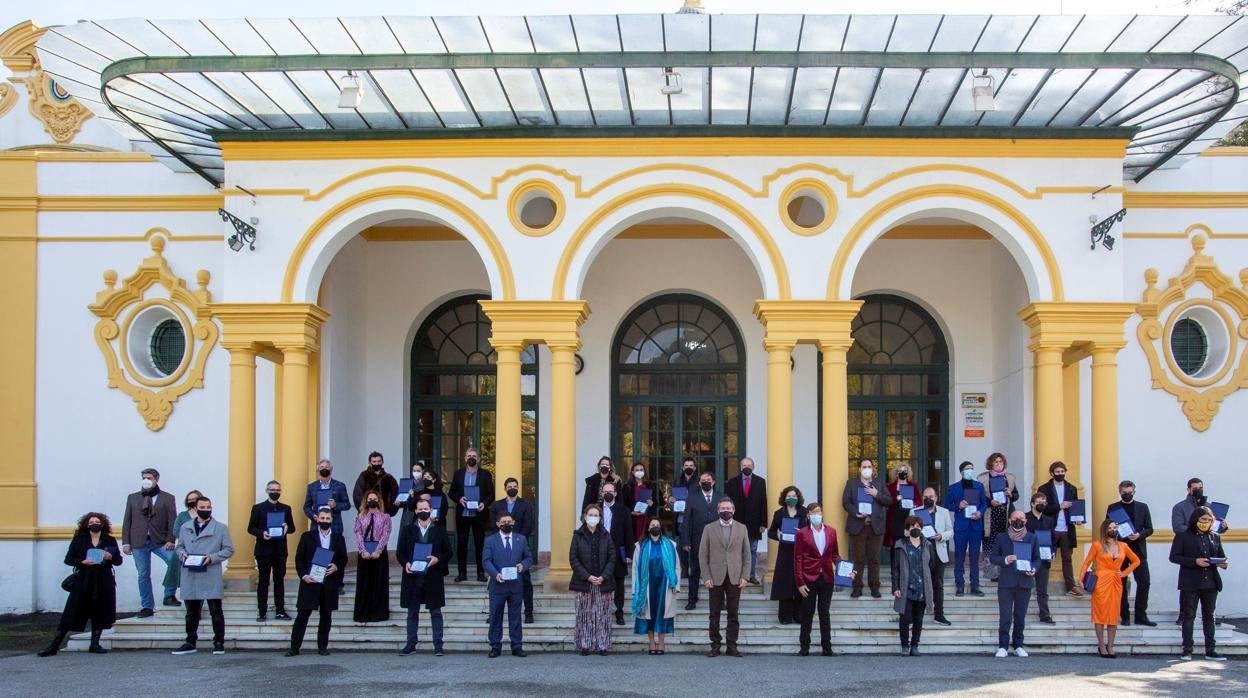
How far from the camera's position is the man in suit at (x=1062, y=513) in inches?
549

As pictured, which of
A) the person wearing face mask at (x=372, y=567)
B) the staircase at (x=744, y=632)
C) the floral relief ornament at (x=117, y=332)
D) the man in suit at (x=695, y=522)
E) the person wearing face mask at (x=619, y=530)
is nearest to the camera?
the staircase at (x=744, y=632)

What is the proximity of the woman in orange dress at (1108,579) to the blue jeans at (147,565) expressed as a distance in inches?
378

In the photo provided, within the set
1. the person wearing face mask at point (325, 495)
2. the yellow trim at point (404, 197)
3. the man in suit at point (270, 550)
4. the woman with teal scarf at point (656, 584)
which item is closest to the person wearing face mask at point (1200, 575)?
the woman with teal scarf at point (656, 584)

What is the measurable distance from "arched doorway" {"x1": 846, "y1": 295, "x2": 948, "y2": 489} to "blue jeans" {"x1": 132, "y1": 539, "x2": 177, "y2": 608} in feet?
28.4

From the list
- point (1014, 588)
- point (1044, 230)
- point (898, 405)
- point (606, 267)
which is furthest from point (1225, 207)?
point (606, 267)

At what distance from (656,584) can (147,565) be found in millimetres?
5736

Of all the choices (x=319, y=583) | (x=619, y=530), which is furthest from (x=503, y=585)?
(x=319, y=583)

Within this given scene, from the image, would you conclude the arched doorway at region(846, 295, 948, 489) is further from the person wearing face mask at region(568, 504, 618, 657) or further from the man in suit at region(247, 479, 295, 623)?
the man in suit at region(247, 479, 295, 623)

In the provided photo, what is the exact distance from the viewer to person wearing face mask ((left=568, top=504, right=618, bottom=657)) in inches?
504

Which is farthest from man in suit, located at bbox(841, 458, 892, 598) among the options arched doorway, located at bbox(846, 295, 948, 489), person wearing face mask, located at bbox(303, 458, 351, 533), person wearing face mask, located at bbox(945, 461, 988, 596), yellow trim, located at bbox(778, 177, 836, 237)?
person wearing face mask, located at bbox(303, 458, 351, 533)

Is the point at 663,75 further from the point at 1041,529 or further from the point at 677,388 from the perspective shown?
the point at 1041,529

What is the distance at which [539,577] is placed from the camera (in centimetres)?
1567

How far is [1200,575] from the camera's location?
511 inches

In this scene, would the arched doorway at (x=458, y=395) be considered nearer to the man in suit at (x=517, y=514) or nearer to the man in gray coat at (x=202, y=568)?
the man in suit at (x=517, y=514)
